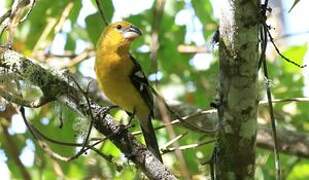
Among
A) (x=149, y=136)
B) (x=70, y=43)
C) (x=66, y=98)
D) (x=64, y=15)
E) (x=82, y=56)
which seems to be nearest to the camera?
(x=66, y=98)

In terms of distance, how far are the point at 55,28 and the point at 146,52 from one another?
570 mm

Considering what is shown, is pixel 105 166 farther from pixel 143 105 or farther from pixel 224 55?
pixel 224 55

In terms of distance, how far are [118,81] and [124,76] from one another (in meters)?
0.04

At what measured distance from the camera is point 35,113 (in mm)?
4211

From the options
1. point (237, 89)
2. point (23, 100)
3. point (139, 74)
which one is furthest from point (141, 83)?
point (237, 89)

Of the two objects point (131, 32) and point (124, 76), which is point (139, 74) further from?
point (131, 32)

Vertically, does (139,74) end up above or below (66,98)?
above

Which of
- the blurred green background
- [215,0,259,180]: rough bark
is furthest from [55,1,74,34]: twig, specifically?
[215,0,259,180]: rough bark

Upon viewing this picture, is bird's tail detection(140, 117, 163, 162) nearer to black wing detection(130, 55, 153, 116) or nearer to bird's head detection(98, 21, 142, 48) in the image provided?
black wing detection(130, 55, 153, 116)

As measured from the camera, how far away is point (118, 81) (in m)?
3.65

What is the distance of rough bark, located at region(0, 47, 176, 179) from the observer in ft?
8.35

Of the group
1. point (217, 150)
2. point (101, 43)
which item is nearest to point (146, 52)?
point (101, 43)

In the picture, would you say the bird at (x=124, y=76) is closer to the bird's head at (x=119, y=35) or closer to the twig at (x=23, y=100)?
the bird's head at (x=119, y=35)

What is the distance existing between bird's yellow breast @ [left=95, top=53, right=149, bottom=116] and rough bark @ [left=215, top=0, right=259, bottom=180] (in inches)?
55.9
